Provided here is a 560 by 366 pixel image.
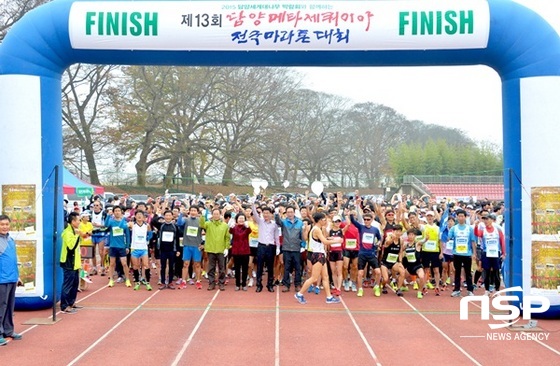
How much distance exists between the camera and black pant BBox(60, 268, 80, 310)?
1002 centimetres

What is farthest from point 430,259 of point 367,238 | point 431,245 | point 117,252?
point 117,252

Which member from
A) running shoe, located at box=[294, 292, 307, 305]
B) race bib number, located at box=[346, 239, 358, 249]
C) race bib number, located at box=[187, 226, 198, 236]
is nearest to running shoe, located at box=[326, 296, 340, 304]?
running shoe, located at box=[294, 292, 307, 305]

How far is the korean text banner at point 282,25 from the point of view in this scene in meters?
9.73

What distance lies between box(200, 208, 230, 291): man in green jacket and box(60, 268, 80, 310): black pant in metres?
3.18

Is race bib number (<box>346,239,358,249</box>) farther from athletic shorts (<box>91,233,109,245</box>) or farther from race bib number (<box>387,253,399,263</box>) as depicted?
athletic shorts (<box>91,233,109,245</box>)

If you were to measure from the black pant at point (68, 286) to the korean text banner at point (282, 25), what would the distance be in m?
3.79

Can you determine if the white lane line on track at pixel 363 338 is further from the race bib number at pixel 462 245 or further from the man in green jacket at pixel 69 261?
the man in green jacket at pixel 69 261

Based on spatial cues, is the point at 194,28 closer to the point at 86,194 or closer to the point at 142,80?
the point at 86,194

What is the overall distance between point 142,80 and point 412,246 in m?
28.3

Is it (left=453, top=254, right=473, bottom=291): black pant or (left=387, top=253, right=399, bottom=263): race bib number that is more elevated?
(left=387, top=253, right=399, bottom=263): race bib number

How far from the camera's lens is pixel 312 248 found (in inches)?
470

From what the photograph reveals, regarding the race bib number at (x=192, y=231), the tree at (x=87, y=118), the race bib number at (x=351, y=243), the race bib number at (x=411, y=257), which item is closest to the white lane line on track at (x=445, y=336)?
the race bib number at (x=411, y=257)

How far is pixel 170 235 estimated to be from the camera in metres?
12.7

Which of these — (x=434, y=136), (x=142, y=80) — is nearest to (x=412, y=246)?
(x=142, y=80)
